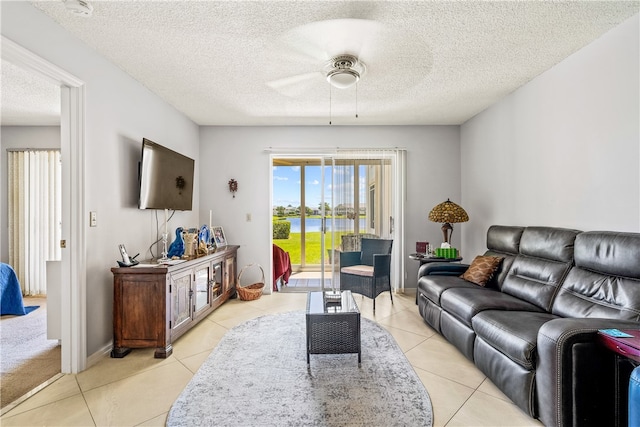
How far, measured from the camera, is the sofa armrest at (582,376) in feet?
5.06

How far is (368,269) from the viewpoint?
13.2 feet

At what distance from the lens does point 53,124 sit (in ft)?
14.9

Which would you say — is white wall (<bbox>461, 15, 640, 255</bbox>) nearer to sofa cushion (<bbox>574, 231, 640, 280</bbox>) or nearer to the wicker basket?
sofa cushion (<bbox>574, 231, 640, 280</bbox>)

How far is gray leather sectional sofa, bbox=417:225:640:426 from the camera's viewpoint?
155 cm

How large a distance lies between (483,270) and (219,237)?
11.1ft

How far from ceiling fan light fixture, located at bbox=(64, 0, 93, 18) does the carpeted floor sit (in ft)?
8.36

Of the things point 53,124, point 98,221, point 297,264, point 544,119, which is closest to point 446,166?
point 544,119

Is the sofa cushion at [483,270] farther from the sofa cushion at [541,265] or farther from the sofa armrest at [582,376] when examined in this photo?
the sofa armrest at [582,376]

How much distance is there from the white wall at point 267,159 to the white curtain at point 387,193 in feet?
0.42

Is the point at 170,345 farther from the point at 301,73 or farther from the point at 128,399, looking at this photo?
the point at 301,73

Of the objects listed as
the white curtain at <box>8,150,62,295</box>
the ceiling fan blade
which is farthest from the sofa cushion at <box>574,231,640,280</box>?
the white curtain at <box>8,150,62,295</box>

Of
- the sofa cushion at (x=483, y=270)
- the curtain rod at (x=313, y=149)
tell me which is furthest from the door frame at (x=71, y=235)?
the sofa cushion at (x=483, y=270)

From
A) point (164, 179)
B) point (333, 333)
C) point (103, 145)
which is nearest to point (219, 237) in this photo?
point (164, 179)

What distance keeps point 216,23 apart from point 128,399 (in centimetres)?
262
